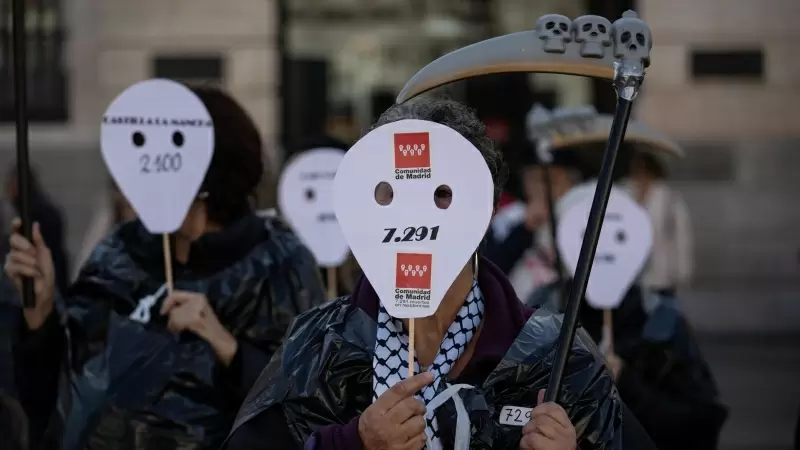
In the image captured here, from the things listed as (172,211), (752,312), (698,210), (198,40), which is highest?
(198,40)

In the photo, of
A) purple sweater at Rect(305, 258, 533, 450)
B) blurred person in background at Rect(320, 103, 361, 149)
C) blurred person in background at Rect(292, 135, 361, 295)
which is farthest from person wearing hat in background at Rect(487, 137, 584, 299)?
purple sweater at Rect(305, 258, 533, 450)

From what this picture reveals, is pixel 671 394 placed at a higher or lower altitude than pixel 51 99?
lower

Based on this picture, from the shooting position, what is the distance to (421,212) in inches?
94.7

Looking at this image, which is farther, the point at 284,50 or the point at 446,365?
the point at 284,50

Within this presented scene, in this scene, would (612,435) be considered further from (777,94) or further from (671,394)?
(777,94)

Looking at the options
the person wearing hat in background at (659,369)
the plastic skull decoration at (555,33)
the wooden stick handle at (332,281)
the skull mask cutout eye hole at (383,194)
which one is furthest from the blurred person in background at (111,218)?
the plastic skull decoration at (555,33)

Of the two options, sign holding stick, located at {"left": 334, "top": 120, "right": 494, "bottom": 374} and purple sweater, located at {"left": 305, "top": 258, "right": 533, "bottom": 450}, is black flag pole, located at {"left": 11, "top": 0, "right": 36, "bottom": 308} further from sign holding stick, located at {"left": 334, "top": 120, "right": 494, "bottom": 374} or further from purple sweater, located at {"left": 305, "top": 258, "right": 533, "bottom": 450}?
sign holding stick, located at {"left": 334, "top": 120, "right": 494, "bottom": 374}

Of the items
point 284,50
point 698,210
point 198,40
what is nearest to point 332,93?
point 284,50

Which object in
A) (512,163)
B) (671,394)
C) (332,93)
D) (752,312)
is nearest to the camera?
(671,394)

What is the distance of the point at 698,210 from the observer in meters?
12.8

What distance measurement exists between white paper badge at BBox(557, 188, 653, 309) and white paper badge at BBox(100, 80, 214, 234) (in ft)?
5.21

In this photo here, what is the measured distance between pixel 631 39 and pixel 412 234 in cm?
54

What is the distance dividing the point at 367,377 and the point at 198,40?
33.9 feet

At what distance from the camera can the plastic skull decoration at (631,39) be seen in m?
2.46
